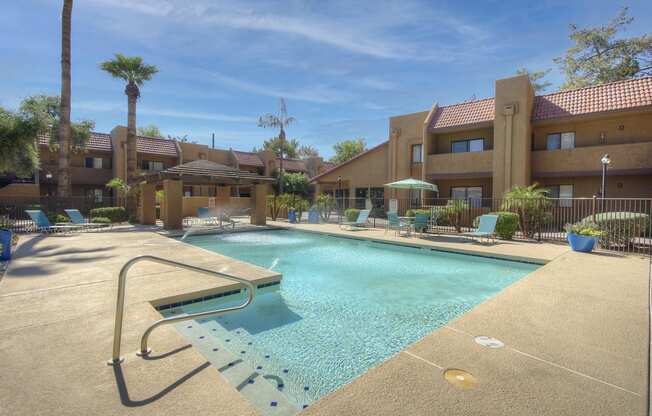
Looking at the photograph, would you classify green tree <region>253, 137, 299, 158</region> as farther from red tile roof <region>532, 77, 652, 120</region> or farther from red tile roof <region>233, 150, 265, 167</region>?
red tile roof <region>532, 77, 652, 120</region>

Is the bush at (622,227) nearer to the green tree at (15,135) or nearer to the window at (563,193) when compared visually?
the window at (563,193)

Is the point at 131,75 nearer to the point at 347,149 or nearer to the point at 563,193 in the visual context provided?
the point at 563,193

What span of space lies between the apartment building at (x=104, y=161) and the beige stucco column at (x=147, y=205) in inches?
414

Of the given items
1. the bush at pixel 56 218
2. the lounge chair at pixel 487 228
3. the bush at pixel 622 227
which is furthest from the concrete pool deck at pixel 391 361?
the bush at pixel 56 218

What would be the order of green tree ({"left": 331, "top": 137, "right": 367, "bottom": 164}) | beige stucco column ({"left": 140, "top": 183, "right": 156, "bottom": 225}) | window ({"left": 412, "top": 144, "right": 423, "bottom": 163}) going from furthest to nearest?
Result: green tree ({"left": 331, "top": 137, "right": 367, "bottom": 164}) < window ({"left": 412, "top": 144, "right": 423, "bottom": 163}) < beige stucco column ({"left": 140, "top": 183, "right": 156, "bottom": 225})

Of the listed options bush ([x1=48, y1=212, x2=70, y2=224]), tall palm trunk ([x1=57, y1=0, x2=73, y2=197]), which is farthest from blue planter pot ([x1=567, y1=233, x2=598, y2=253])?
tall palm trunk ([x1=57, y1=0, x2=73, y2=197])

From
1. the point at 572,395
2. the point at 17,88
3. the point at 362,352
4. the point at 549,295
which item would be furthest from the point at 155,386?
the point at 17,88

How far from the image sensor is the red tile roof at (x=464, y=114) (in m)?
19.5

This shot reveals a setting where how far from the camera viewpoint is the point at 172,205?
51.7ft

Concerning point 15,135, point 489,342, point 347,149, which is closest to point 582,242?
point 489,342

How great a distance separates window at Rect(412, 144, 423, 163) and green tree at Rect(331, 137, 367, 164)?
99.3ft

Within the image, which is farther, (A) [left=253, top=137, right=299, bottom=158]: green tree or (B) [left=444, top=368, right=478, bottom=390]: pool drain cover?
(A) [left=253, top=137, right=299, bottom=158]: green tree

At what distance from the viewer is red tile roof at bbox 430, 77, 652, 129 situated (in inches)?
620

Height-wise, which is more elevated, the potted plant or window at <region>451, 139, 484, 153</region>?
window at <region>451, 139, 484, 153</region>
